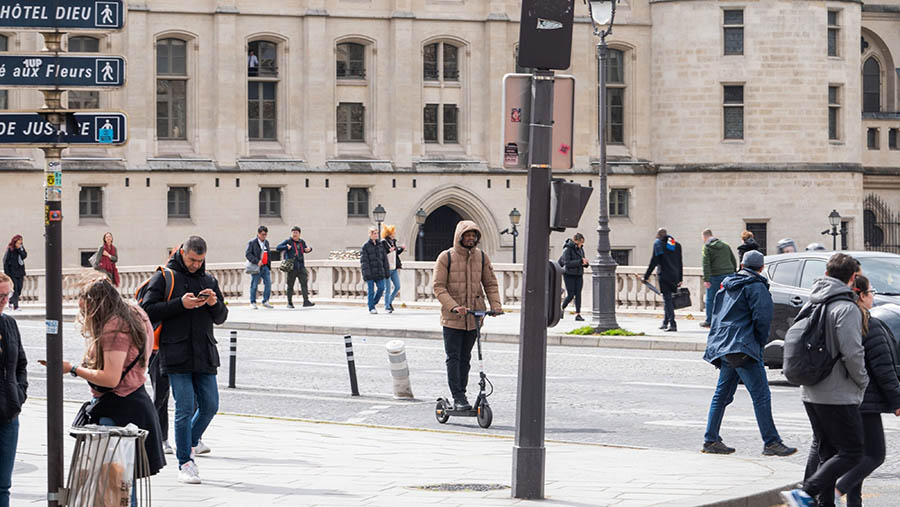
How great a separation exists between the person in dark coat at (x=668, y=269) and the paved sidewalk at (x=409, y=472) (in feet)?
39.8

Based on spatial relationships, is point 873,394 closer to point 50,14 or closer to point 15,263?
point 50,14

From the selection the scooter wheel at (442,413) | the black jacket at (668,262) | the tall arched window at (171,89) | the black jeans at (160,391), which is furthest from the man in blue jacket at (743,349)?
the tall arched window at (171,89)

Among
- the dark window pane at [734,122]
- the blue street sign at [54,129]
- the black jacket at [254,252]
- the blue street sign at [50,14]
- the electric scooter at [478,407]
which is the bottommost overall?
the electric scooter at [478,407]

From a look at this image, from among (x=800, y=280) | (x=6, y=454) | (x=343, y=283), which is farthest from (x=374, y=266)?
(x=6, y=454)

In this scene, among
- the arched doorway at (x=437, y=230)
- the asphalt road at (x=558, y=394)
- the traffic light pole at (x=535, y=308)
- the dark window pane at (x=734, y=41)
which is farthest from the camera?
the arched doorway at (x=437, y=230)

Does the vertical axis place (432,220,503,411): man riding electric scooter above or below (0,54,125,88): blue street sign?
below

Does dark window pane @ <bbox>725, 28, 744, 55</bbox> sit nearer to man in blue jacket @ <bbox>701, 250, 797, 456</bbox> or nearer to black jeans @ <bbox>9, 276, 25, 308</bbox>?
black jeans @ <bbox>9, 276, 25, 308</bbox>

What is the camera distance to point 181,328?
35.4ft

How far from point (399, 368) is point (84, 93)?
29.9m

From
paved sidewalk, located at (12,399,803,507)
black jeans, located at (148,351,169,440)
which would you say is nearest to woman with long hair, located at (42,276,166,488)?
paved sidewalk, located at (12,399,803,507)

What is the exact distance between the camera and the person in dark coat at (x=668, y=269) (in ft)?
82.5

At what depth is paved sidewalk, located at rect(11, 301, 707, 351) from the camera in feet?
79.2

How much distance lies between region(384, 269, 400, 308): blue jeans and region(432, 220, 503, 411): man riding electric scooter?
16276 millimetres

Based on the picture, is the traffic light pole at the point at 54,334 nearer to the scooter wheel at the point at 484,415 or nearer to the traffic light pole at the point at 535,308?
the traffic light pole at the point at 535,308
